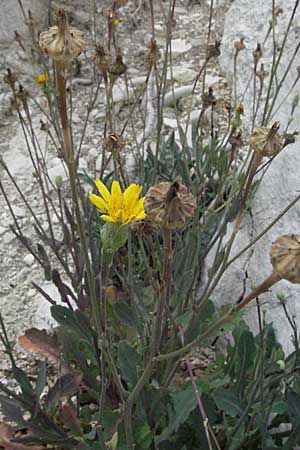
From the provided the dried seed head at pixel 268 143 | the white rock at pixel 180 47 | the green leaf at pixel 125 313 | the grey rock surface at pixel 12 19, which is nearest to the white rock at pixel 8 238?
the green leaf at pixel 125 313

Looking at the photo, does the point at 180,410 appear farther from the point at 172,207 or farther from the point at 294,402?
the point at 172,207

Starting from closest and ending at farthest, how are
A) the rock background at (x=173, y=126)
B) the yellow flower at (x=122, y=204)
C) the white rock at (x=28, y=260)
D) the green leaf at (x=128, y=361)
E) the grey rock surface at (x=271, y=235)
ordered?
the yellow flower at (x=122, y=204), the green leaf at (x=128, y=361), the grey rock surface at (x=271, y=235), the rock background at (x=173, y=126), the white rock at (x=28, y=260)

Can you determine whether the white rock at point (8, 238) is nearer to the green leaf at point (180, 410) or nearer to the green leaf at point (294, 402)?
the green leaf at point (180, 410)

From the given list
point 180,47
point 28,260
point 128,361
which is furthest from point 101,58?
point 180,47

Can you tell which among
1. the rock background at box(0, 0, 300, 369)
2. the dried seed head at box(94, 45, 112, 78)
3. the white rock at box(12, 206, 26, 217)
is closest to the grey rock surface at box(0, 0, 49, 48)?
the rock background at box(0, 0, 300, 369)

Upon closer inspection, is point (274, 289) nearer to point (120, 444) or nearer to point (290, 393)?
point (290, 393)

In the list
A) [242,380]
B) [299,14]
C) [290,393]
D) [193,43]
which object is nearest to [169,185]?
[290,393]
